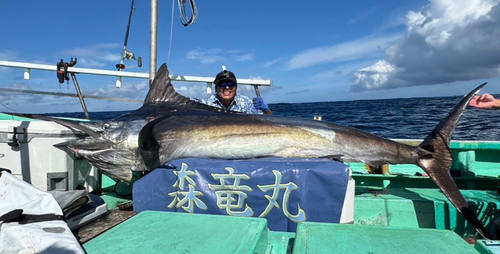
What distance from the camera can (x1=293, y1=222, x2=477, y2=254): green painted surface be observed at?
1241mm

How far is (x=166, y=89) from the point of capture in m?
3.50

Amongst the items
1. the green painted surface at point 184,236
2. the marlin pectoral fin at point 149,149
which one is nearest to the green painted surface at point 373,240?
the green painted surface at point 184,236

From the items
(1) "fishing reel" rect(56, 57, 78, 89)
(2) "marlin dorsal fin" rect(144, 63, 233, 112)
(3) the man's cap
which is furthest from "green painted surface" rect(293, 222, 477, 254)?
(1) "fishing reel" rect(56, 57, 78, 89)

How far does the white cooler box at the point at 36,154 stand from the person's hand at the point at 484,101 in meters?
3.09

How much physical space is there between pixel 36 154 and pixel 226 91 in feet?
7.53

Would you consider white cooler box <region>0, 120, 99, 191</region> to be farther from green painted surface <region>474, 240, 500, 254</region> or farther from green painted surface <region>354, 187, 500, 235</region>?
green painted surface <region>474, 240, 500, 254</region>

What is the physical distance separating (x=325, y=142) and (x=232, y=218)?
4.50ft

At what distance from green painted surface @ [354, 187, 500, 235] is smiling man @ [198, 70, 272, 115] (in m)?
2.12

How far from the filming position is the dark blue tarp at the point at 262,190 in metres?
2.17

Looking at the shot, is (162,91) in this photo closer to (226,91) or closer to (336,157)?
(226,91)

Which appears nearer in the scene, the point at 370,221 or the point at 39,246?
the point at 39,246

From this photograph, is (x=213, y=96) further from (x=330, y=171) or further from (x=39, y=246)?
(x=39, y=246)

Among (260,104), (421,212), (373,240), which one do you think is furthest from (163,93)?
(373,240)

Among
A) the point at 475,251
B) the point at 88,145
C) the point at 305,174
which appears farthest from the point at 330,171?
the point at 88,145
